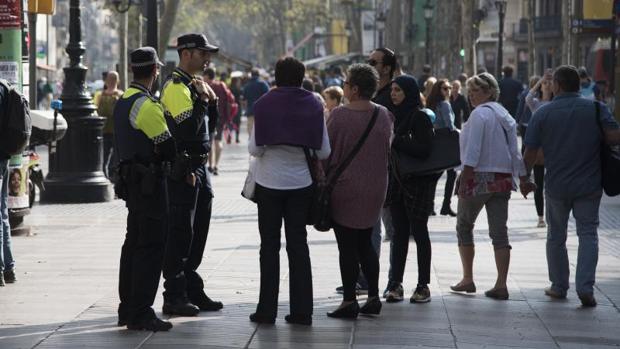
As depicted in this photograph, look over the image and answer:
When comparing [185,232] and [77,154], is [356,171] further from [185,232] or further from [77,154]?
[77,154]

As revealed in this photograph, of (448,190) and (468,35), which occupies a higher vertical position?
(468,35)

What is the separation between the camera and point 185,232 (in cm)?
945

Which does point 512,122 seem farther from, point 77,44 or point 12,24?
point 77,44

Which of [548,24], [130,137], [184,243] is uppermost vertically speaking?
[548,24]

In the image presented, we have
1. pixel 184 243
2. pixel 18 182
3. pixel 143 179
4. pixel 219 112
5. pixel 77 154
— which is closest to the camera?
pixel 143 179

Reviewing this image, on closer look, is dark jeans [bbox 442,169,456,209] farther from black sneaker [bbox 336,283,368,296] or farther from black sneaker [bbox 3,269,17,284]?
black sneaker [bbox 3,269,17,284]

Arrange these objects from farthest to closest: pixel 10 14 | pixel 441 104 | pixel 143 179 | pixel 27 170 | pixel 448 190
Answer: pixel 448 190, pixel 441 104, pixel 27 170, pixel 10 14, pixel 143 179

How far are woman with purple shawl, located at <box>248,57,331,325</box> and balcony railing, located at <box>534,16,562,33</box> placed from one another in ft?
264

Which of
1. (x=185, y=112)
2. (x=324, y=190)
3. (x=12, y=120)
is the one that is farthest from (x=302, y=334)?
(x=12, y=120)

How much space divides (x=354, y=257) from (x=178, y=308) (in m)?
1.19

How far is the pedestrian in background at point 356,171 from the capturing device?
9477mm

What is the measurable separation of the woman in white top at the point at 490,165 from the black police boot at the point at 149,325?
2.83 metres

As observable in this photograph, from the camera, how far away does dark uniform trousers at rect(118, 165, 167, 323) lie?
8.86 meters

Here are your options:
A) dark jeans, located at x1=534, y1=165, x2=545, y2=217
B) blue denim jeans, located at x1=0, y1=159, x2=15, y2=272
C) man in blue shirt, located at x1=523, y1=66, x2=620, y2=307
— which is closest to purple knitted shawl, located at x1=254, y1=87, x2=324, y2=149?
man in blue shirt, located at x1=523, y1=66, x2=620, y2=307
